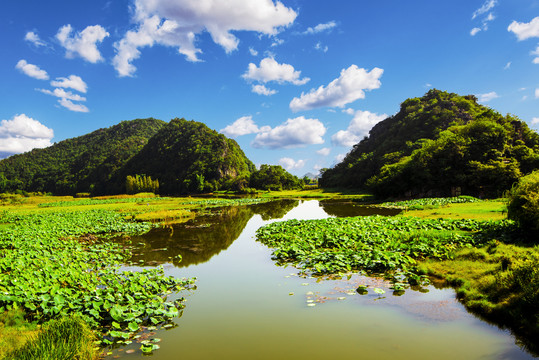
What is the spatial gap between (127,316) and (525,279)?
13.0m

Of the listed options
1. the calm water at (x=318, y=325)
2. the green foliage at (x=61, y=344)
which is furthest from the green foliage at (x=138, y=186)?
the green foliage at (x=61, y=344)

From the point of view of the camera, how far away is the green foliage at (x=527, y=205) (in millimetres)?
13484

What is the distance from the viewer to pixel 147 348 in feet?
25.7

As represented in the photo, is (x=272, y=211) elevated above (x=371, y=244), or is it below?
below

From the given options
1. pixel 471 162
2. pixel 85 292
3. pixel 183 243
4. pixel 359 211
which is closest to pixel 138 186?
pixel 359 211

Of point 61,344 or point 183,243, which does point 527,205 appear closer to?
point 61,344

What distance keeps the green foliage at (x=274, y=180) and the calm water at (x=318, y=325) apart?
132m

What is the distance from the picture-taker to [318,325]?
30.1ft

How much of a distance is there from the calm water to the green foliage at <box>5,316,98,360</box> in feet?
3.04

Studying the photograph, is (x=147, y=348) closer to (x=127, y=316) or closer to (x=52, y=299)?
(x=127, y=316)

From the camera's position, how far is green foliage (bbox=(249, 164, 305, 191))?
14950 cm

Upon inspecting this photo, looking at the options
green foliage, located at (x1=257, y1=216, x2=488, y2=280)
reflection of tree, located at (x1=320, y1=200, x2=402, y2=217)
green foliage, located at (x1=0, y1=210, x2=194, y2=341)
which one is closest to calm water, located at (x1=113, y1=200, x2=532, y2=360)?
green foliage, located at (x1=0, y1=210, x2=194, y2=341)

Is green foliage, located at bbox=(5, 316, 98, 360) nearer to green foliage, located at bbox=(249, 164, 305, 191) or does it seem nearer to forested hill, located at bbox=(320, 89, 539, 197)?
forested hill, located at bbox=(320, 89, 539, 197)

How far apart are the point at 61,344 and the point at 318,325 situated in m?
7.30
